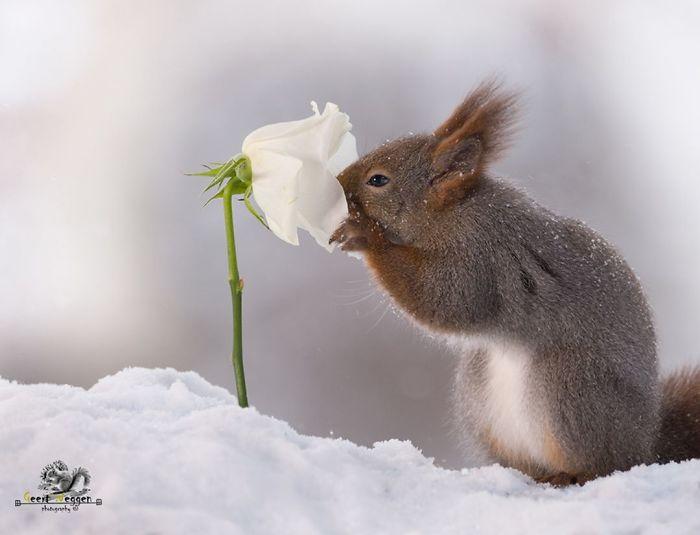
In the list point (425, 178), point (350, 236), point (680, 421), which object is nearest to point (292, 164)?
point (350, 236)

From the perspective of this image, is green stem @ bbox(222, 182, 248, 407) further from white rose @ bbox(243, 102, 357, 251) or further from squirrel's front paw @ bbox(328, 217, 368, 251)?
squirrel's front paw @ bbox(328, 217, 368, 251)

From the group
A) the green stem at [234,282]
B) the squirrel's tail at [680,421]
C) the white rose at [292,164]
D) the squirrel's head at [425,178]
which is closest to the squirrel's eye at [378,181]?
the squirrel's head at [425,178]

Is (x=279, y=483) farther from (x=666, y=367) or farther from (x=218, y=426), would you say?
(x=666, y=367)

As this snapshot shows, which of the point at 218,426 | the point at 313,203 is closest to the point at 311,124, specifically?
the point at 313,203

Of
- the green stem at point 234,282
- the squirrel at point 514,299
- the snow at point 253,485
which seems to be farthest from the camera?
the squirrel at point 514,299

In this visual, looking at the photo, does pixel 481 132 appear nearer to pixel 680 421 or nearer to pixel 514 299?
pixel 514 299

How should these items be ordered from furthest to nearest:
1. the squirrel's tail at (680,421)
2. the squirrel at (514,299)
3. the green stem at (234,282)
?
the squirrel's tail at (680,421), the squirrel at (514,299), the green stem at (234,282)

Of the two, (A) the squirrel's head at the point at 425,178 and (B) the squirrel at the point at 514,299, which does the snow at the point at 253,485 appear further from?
(A) the squirrel's head at the point at 425,178
